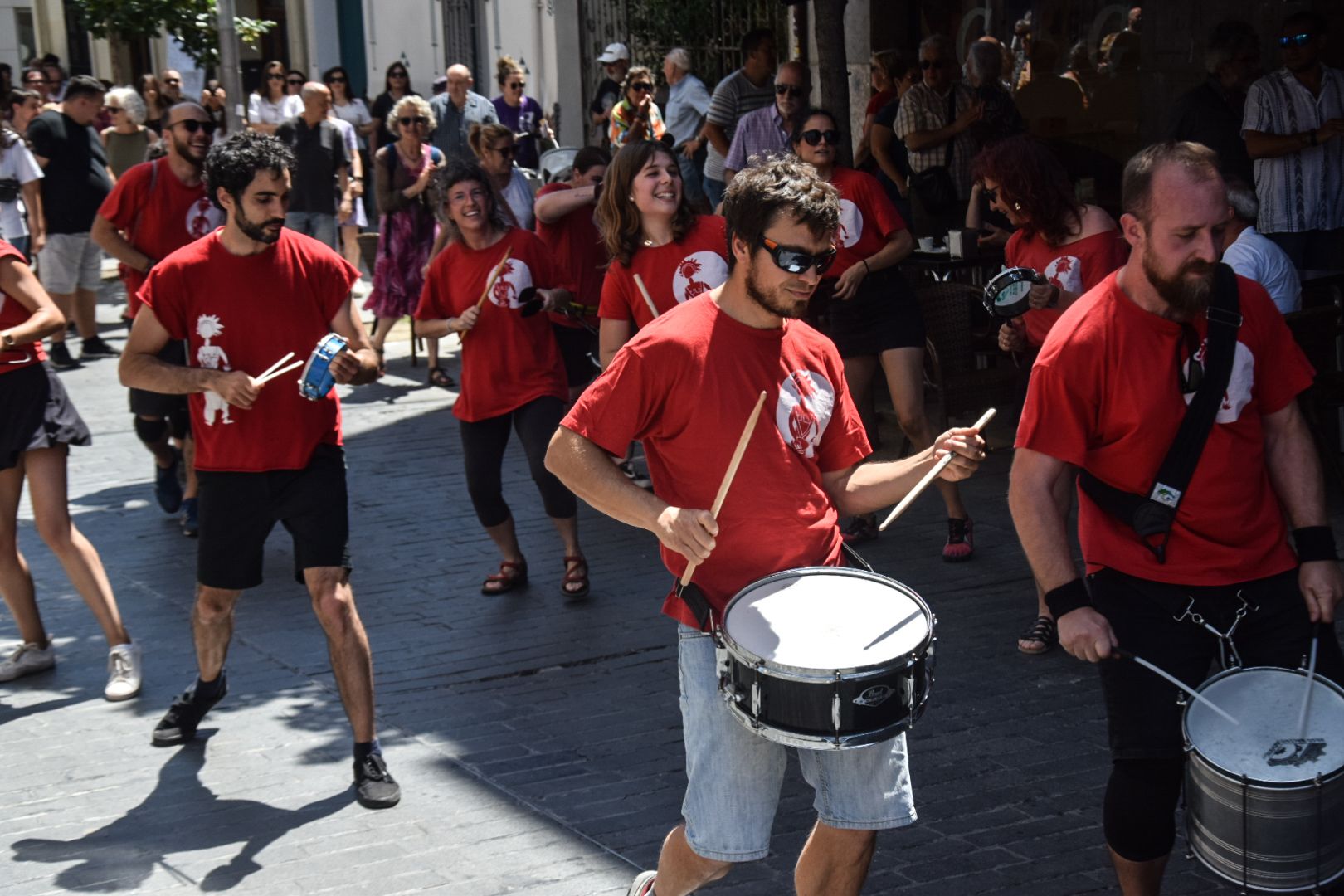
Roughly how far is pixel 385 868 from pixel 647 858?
2.40 feet

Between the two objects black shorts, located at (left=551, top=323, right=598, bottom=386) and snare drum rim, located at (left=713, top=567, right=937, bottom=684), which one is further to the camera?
black shorts, located at (left=551, top=323, right=598, bottom=386)

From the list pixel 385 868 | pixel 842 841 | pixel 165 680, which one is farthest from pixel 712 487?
pixel 165 680

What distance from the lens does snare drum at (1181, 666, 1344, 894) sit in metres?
3.35

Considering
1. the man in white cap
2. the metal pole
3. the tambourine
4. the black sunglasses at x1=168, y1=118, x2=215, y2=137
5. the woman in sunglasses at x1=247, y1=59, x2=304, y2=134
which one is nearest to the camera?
the tambourine

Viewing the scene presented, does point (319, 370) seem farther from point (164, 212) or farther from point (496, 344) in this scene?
point (164, 212)

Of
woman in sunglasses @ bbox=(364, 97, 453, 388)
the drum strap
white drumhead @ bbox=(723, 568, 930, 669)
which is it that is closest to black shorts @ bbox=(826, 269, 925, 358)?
the drum strap

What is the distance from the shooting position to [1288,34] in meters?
8.55

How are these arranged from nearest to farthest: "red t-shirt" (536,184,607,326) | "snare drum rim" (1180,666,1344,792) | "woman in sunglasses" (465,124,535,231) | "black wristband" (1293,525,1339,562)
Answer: "snare drum rim" (1180,666,1344,792) < "black wristband" (1293,525,1339,562) < "red t-shirt" (536,184,607,326) < "woman in sunglasses" (465,124,535,231)

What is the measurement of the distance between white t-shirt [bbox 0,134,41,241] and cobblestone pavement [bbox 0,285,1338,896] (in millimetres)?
5184

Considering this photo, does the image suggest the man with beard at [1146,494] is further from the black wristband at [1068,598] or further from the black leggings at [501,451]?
the black leggings at [501,451]

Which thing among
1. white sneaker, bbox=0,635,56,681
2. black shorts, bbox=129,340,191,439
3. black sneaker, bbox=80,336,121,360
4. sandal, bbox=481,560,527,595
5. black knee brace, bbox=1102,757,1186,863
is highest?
black knee brace, bbox=1102,757,1186,863

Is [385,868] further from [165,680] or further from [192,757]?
[165,680]

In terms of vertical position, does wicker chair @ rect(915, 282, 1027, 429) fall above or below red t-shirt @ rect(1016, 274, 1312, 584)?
below

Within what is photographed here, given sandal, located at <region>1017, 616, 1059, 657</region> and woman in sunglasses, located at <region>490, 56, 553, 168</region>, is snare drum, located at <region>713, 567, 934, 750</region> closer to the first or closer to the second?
sandal, located at <region>1017, 616, 1059, 657</region>
